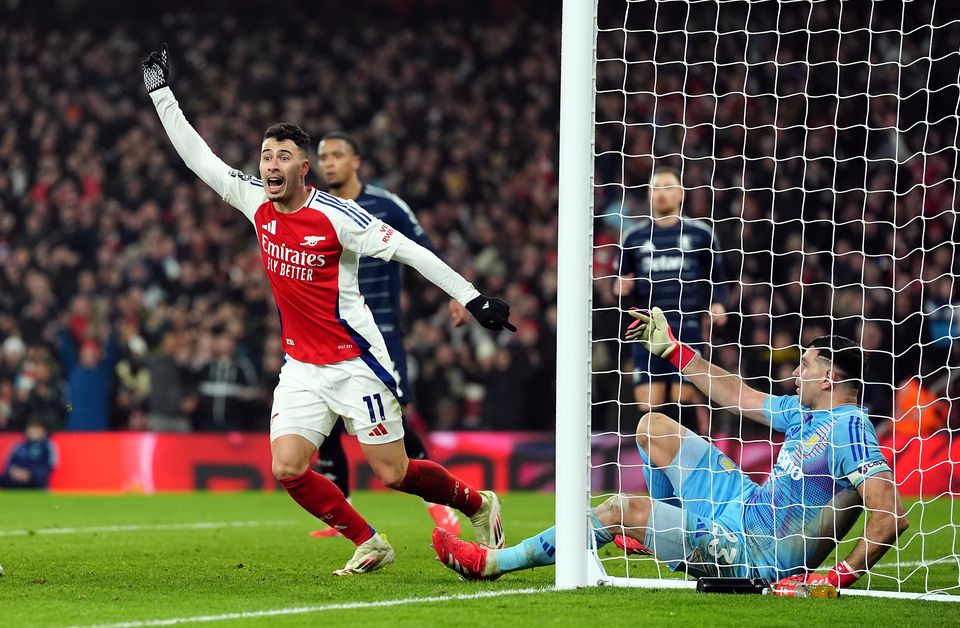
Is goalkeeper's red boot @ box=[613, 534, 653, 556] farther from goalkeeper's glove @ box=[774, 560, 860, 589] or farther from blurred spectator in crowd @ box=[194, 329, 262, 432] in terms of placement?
blurred spectator in crowd @ box=[194, 329, 262, 432]

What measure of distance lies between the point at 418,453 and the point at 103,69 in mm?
15080

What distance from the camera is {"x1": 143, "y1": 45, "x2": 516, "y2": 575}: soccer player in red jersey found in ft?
21.0

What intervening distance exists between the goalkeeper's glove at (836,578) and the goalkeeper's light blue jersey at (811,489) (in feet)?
0.33

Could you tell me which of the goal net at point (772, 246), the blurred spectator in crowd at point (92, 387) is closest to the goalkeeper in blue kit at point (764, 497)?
the goal net at point (772, 246)

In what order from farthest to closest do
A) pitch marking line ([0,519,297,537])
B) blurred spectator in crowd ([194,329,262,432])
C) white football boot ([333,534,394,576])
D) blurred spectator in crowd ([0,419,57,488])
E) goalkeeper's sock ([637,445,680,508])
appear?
blurred spectator in crowd ([194,329,262,432]) → blurred spectator in crowd ([0,419,57,488]) → pitch marking line ([0,519,297,537]) → white football boot ([333,534,394,576]) → goalkeeper's sock ([637,445,680,508])

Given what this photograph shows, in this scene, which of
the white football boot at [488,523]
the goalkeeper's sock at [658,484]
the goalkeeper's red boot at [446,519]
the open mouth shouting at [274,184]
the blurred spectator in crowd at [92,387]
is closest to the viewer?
the goalkeeper's sock at [658,484]

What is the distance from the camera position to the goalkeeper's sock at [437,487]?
6.73 metres

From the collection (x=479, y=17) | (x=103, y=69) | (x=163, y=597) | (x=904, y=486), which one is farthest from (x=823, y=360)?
(x=103, y=69)

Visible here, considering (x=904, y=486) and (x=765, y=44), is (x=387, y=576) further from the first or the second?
(x=765, y=44)

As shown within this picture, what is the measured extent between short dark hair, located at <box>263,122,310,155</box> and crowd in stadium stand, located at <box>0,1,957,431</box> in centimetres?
554

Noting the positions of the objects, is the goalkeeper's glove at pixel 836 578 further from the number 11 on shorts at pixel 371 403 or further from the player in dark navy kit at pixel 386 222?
the player in dark navy kit at pixel 386 222

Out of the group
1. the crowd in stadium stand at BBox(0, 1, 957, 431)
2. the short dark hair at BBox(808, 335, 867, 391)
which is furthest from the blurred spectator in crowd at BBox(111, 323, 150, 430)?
the short dark hair at BBox(808, 335, 867, 391)

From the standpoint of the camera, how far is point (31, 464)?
14750mm

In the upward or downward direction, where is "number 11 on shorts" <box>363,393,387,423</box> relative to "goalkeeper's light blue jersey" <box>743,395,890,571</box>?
upward
